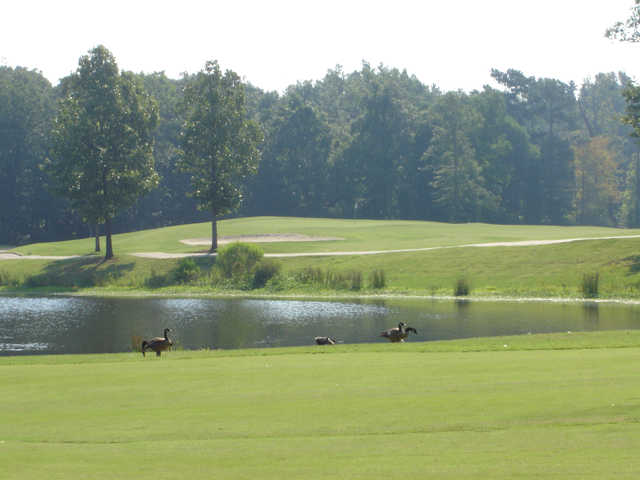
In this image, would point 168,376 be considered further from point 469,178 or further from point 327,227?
point 469,178

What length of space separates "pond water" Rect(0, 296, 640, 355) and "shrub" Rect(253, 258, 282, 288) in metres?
6.26

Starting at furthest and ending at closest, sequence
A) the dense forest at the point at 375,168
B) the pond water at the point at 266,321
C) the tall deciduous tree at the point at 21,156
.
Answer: the dense forest at the point at 375,168 → the tall deciduous tree at the point at 21,156 → the pond water at the point at 266,321

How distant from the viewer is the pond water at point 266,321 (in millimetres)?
29734

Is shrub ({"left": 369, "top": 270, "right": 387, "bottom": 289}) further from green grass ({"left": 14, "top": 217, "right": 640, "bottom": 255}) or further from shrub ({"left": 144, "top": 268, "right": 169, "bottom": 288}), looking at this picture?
shrub ({"left": 144, "top": 268, "right": 169, "bottom": 288})

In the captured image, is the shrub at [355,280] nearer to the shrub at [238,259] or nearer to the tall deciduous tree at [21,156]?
the shrub at [238,259]

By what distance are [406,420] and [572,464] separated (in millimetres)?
2796

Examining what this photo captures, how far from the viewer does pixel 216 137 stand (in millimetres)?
62031

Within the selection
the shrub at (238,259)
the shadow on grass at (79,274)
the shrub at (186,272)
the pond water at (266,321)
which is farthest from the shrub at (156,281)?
the pond water at (266,321)

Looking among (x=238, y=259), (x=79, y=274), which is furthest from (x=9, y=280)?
(x=238, y=259)

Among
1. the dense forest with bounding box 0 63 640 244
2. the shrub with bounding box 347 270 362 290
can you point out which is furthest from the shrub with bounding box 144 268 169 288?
the dense forest with bounding box 0 63 640 244

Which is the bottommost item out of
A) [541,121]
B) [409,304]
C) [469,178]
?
[409,304]

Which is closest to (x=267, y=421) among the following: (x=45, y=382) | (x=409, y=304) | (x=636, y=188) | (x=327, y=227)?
(x=45, y=382)

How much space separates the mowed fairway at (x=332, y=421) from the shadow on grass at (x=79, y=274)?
39.7 meters

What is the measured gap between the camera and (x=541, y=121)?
149 meters
